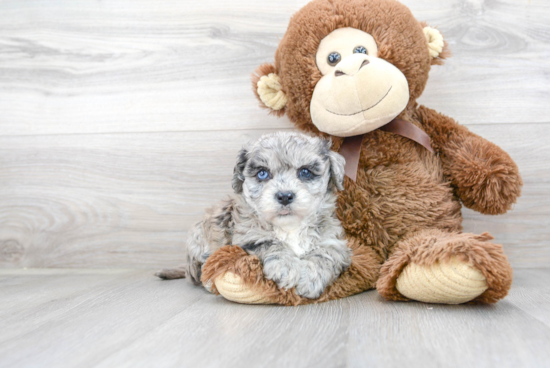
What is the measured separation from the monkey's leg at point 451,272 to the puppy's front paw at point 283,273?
9.9 inches

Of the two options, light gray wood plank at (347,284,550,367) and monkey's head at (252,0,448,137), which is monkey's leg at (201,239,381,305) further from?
monkey's head at (252,0,448,137)

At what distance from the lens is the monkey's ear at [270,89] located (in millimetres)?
1617

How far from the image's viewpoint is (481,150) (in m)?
1.51

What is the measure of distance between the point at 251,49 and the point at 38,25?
99cm

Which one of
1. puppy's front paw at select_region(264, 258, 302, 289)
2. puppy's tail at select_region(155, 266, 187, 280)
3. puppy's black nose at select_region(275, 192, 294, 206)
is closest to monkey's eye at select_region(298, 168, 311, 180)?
puppy's black nose at select_region(275, 192, 294, 206)

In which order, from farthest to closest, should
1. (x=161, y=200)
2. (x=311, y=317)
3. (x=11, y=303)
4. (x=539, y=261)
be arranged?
(x=161, y=200) → (x=539, y=261) → (x=11, y=303) → (x=311, y=317)

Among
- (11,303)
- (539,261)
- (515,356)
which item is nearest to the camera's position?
(515,356)

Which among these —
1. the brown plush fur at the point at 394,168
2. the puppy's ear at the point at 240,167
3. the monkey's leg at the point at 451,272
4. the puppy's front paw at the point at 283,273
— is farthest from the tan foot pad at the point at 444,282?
the puppy's ear at the point at 240,167

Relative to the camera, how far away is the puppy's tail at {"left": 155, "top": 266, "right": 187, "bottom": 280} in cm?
182

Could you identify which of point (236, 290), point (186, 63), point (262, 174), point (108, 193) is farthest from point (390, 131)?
point (108, 193)

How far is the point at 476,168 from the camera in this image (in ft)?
4.91

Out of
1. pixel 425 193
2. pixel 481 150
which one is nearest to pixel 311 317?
pixel 425 193

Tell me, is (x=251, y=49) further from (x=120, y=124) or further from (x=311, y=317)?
(x=311, y=317)

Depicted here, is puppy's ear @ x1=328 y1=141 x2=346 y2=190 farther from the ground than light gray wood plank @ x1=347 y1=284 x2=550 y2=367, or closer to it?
farther from the ground
